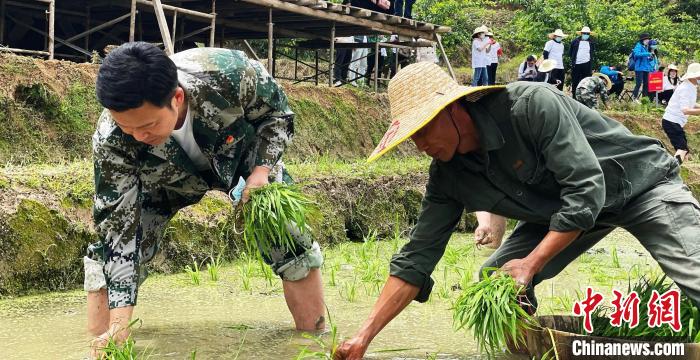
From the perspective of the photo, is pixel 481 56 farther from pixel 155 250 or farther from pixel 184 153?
pixel 184 153

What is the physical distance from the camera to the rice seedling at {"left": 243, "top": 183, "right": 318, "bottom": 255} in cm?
316

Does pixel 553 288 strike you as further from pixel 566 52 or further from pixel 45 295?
pixel 566 52

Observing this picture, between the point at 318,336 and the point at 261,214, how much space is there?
66cm

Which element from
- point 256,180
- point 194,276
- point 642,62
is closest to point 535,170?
point 256,180

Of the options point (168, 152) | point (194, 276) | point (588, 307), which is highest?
point (168, 152)

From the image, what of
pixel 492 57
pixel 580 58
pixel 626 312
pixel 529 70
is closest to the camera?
pixel 626 312

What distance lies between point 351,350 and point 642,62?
48.9ft

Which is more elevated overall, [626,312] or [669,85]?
[626,312]

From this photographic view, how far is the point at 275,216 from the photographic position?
315cm

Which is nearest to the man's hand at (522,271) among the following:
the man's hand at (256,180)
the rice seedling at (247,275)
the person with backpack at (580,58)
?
the man's hand at (256,180)

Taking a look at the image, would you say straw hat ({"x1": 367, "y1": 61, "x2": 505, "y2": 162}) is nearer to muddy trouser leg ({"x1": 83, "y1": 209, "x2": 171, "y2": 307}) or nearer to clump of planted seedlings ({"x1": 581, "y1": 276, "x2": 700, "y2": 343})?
clump of planted seedlings ({"x1": 581, "y1": 276, "x2": 700, "y2": 343})

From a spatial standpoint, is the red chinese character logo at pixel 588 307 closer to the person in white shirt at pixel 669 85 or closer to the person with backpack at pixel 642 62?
the person with backpack at pixel 642 62

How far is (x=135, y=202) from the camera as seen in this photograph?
3148 millimetres

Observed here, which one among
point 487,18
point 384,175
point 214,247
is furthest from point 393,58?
point 214,247
